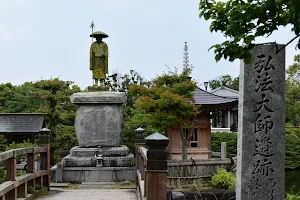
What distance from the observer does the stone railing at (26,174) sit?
22.5ft

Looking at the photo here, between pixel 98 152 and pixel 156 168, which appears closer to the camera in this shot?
pixel 156 168

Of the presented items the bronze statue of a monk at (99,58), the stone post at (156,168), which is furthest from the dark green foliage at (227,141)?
the stone post at (156,168)

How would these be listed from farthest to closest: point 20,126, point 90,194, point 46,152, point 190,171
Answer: point 20,126, point 190,171, point 46,152, point 90,194

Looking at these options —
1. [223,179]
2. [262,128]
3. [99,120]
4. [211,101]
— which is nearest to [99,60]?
[99,120]

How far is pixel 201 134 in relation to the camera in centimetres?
1758

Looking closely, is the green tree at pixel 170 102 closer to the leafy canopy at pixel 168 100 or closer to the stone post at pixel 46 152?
the leafy canopy at pixel 168 100

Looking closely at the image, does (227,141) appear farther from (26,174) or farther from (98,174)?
(26,174)

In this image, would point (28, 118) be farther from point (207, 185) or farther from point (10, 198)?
point (10, 198)

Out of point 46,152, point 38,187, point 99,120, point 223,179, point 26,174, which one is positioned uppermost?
point 99,120

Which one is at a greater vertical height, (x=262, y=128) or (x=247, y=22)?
(x=247, y=22)

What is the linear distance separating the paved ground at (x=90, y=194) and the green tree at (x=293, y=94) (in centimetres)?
2667

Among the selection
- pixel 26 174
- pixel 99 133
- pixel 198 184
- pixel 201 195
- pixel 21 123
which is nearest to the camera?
pixel 201 195

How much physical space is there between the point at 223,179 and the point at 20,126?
41.1 ft

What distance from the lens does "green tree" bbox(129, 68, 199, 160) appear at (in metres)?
14.9
